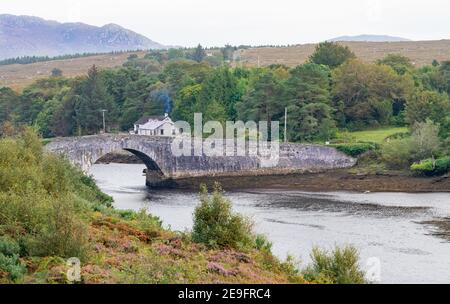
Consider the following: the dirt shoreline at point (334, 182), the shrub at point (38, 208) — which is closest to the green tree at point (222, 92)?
the dirt shoreline at point (334, 182)

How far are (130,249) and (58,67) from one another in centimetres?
16228

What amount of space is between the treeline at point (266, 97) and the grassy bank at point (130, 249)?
43356 mm

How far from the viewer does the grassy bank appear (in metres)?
19.6

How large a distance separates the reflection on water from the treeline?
16.1 m

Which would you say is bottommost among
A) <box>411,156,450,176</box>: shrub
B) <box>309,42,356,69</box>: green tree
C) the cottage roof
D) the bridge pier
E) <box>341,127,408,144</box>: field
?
the bridge pier

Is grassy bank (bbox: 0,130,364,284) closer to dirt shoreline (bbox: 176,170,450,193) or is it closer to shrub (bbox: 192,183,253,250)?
shrub (bbox: 192,183,253,250)

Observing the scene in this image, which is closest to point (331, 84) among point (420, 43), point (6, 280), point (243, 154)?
point (243, 154)

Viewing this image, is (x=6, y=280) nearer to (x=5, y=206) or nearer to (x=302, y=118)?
(x=5, y=206)

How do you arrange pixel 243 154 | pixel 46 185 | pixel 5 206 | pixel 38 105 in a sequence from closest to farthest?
pixel 5 206
pixel 46 185
pixel 243 154
pixel 38 105

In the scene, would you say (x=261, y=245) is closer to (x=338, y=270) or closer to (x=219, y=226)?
(x=219, y=226)

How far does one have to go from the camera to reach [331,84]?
264 feet

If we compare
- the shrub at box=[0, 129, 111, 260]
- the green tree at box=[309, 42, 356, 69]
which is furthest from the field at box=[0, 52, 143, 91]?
the shrub at box=[0, 129, 111, 260]

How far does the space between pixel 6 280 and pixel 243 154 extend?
48933 millimetres

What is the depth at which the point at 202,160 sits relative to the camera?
66312mm
